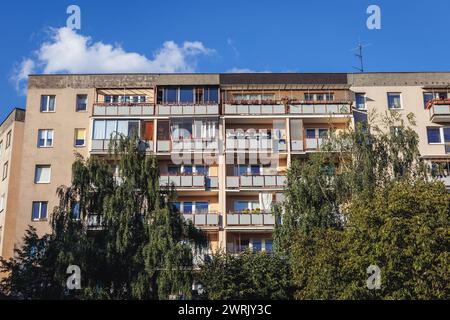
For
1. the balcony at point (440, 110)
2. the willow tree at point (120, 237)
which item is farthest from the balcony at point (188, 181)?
the balcony at point (440, 110)

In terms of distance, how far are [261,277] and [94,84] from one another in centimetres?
2282

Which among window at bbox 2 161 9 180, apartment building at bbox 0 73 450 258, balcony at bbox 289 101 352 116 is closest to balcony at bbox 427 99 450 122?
apartment building at bbox 0 73 450 258

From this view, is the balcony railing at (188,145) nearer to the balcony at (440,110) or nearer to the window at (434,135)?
the window at (434,135)

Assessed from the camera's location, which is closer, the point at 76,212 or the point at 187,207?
the point at 76,212

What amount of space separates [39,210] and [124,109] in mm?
9445

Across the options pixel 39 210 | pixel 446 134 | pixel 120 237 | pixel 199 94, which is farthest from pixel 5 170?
pixel 446 134

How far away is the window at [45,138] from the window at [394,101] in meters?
25.3

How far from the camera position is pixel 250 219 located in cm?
4853

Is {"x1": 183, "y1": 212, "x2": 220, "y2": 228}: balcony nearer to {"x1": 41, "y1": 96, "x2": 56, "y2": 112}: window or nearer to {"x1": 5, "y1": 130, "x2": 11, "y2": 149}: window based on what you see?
{"x1": 41, "y1": 96, "x2": 56, "y2": 112}: window

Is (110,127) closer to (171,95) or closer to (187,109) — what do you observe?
(171,95)

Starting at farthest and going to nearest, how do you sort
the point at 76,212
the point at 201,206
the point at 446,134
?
the point at 446,134 < the point at 201,206 < the point at 76,212
